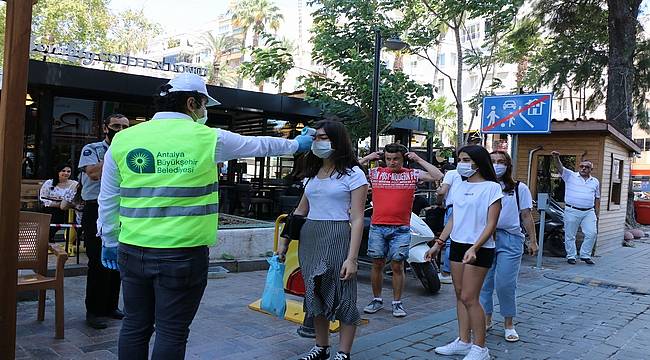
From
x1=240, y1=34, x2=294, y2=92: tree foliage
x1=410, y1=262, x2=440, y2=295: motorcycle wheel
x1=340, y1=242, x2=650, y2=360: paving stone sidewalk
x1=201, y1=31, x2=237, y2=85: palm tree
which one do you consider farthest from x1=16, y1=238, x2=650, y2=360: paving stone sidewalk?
x1=201, y1=31, x2=237, y2=85: palm tree

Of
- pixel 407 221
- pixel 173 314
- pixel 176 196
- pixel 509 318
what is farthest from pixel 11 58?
pixel 509 318

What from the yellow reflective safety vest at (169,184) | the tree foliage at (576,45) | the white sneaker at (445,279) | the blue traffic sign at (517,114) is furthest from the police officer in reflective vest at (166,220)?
the tree foliage at (576,45)

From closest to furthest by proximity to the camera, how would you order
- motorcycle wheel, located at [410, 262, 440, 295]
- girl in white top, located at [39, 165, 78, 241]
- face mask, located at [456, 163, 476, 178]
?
face mask, located at [456, 163, 476, 178], motorcycle wheel, located at [410, 262, 440, 295], girl in white top, located at [39, 165, 78, 241]

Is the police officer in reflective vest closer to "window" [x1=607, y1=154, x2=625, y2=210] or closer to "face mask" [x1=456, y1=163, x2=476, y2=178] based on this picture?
"face mask" [x1=456, y1=163, x2=476, y2=178]

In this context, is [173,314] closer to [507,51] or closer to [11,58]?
[11,58]

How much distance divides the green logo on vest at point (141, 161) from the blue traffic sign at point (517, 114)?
5.93 meters

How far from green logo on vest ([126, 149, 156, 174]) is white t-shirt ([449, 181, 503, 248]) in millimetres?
2516

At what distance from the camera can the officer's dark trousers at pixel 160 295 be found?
244 cm

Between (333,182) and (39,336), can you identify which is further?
(39,336)

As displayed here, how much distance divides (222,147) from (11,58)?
1.67 metres

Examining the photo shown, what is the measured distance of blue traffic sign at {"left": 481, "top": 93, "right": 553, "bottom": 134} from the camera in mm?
7125

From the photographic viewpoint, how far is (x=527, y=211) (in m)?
5.10

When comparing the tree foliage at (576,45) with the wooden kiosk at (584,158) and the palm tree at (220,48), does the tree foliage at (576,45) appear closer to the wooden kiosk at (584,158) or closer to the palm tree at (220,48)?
the wooden kiosk at (584,158)

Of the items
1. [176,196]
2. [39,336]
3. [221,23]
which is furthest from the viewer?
[221,23]
